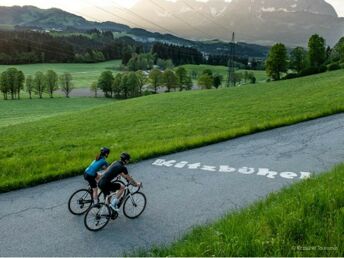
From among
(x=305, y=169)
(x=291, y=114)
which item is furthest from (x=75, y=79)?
(x=305, y=169)

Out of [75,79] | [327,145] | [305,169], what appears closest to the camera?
[305,169]

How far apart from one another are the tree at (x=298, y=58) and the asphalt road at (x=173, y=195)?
85.7 m

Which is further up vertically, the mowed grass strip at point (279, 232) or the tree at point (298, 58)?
the tree at point (298, 58)

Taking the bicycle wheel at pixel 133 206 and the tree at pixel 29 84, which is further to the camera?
the tree at pixel 29 84

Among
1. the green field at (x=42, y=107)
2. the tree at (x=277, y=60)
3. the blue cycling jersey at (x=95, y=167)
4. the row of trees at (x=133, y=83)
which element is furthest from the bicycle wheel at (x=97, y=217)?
the row of trees at (x=133, y=83)

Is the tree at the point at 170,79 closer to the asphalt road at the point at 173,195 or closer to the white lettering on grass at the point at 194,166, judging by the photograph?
the asphalt road at the point at 173,195

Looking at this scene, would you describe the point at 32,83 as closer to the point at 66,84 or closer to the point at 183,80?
the point at 66,84

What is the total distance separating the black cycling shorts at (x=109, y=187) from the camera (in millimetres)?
9375

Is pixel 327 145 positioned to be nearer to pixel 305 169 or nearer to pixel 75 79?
pixel 305 169

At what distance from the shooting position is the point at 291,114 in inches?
998

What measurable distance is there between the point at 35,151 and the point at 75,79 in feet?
468

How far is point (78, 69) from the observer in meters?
181

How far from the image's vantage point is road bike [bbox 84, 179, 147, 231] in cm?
894

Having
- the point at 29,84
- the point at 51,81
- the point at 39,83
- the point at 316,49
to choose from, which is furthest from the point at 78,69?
the point at 316,49
